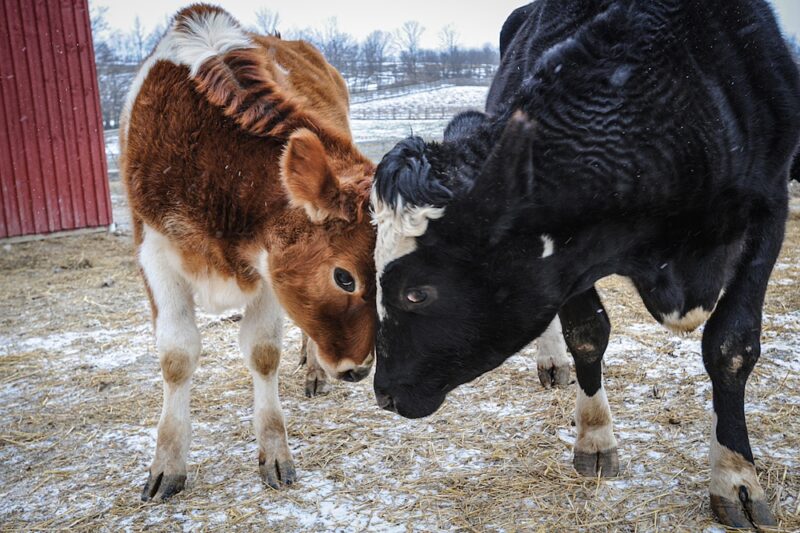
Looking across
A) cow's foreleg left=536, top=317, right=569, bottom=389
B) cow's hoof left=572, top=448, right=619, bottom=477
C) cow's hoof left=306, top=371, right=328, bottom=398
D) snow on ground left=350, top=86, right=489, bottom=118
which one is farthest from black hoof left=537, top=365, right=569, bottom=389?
snow on ground left=350, top=86, right=489, bottom=118

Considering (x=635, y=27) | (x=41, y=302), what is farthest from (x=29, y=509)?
(x=41, y=302)

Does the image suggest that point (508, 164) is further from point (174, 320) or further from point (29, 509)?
point (29, 509)

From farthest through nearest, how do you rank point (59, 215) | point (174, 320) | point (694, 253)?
1. point (59, 215)
2. point (174, 320)
3. point (694, 253)

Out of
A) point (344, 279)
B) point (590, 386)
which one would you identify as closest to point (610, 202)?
point (344, 279)

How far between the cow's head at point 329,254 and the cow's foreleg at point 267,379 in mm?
477

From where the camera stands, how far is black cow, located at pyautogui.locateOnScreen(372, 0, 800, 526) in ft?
7.32

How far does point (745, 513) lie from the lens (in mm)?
2586

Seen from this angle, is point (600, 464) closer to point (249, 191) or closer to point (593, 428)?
point (593, 428)

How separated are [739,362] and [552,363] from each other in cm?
161

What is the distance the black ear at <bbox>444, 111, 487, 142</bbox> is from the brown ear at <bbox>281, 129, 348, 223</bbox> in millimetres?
522

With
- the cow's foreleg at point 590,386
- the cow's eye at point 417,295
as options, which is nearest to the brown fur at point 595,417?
the cow's foreleg at point 590,386

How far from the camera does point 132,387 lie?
14.3 ft

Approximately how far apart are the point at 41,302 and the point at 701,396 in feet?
19.5

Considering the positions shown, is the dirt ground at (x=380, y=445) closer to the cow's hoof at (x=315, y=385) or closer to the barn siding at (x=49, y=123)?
the cow's hoof at (x=315, y=385)
